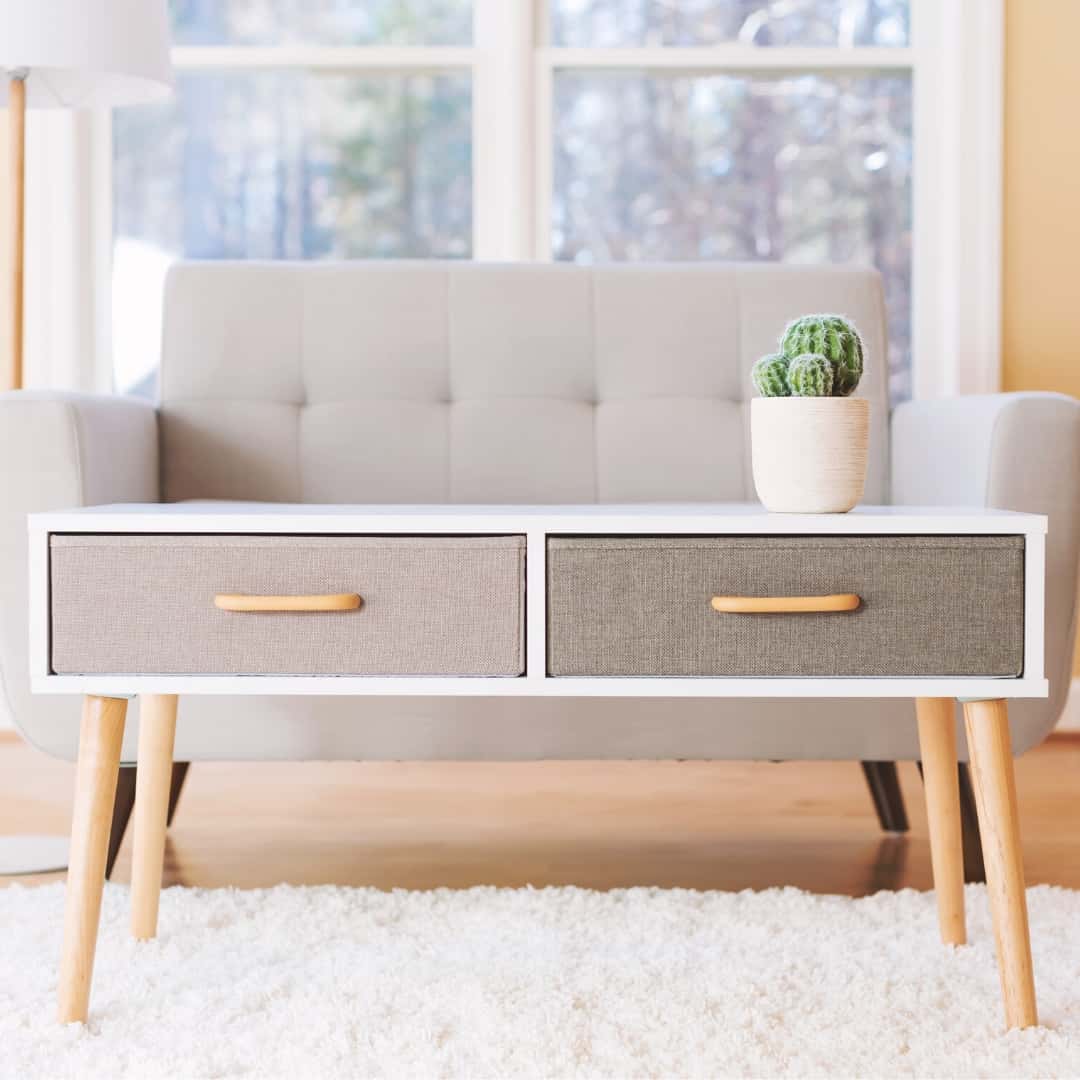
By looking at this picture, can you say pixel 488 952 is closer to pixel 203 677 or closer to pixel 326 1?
pixel 203 677

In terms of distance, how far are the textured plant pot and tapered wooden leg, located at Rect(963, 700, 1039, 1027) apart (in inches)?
9.5

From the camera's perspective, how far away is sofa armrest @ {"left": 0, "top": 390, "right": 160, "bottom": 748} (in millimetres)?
1643

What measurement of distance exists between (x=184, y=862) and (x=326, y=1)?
77.9 inches

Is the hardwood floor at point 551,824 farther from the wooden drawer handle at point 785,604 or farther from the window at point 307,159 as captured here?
the window at point 307,159

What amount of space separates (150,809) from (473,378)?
0.90 m

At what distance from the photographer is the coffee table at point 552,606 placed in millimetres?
1205

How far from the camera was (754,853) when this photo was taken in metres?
1.98

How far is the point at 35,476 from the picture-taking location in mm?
1655

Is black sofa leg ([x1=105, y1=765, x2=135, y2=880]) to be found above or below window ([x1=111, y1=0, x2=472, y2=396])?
below

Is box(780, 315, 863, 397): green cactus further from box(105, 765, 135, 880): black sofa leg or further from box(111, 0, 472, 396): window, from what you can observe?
box(111, 0, 472, 396): window

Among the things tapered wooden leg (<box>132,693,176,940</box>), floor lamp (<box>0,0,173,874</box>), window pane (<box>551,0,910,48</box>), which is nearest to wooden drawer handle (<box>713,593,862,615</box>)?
tapered wooden leg (<box>132,693,176,940</box>)

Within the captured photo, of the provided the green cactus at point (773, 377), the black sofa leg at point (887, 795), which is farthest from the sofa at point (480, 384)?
the green cactus at point (773, 377)

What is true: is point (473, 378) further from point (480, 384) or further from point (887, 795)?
point (887, 795)

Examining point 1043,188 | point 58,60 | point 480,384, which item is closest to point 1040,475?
point 480,384
